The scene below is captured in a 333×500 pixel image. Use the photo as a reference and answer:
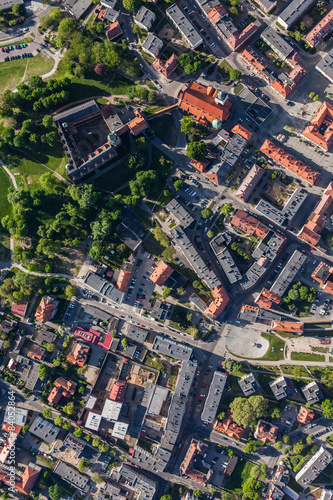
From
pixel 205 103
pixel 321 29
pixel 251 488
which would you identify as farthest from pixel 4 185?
pixel 251 488

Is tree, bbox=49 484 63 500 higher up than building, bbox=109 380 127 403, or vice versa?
building, bbox=109 380 127 403

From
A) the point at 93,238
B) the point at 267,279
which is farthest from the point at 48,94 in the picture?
the point at 267,279

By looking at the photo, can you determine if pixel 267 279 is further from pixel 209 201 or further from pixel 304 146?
pixel 304 146

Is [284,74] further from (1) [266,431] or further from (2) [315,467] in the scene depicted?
(2) [315,467]

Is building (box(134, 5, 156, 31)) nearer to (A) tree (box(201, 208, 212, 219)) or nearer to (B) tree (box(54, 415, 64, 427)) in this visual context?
(A) tree (box(201, 208, 212, 219))

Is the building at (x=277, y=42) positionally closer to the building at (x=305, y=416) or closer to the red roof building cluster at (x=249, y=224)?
the red roof building cluster at (x=249, y=224)

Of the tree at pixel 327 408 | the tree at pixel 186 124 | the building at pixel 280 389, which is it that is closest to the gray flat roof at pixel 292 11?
the tree at pixel 186 124

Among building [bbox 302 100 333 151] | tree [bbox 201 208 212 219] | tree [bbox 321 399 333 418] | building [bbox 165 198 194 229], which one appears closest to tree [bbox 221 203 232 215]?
tree [bbox 201 208 212 219]
